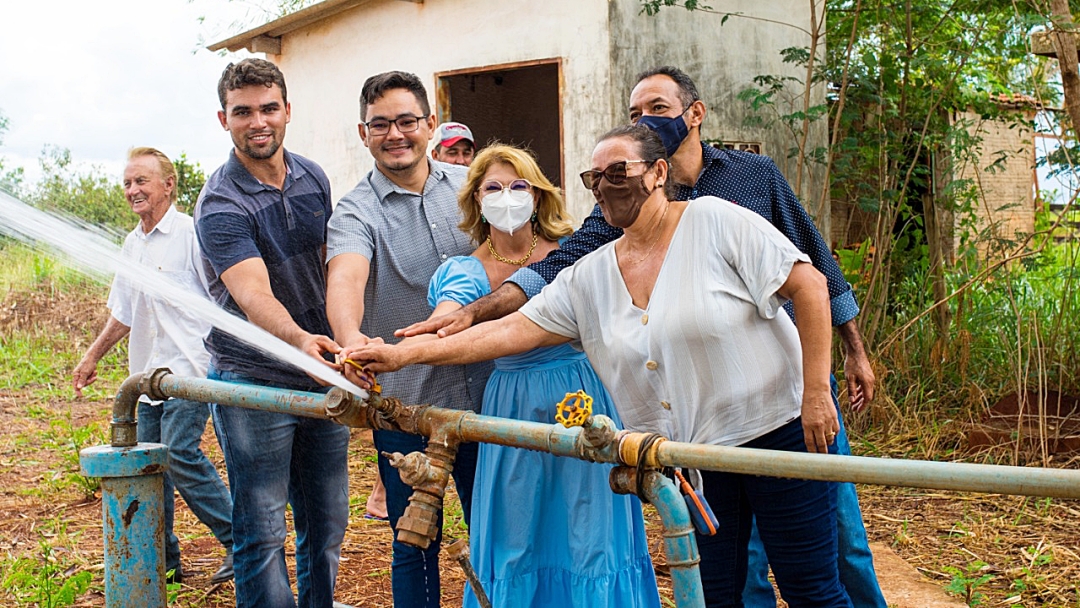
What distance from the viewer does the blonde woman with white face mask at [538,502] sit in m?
2.99

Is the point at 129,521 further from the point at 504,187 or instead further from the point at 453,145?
the point at 453,145

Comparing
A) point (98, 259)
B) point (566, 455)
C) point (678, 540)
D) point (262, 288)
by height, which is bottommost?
point (678, 540)

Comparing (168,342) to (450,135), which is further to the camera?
(450,135)

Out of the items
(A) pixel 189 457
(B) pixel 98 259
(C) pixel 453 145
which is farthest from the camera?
(C) pixel 453 145

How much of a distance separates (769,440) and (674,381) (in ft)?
1.01

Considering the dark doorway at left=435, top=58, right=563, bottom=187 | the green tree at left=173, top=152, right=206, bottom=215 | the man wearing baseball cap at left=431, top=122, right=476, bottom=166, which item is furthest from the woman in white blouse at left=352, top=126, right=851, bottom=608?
the green tree at left=173, top=152, right=206, bottom=215

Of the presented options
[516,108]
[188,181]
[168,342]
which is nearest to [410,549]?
[168,342]

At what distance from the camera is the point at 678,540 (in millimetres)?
1908

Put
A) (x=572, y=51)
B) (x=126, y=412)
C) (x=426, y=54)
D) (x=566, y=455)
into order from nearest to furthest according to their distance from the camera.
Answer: (x=566, y=455) < (x=126, y=412) < (x=572, y=51) < (x=426, y=54)

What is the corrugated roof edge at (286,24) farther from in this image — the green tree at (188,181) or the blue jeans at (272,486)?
the blue jeans at (272,486)

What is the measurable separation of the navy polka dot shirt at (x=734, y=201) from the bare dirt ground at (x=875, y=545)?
179 cm

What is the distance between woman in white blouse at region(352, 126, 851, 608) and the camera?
2.50m

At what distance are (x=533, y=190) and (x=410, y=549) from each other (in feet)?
3.96

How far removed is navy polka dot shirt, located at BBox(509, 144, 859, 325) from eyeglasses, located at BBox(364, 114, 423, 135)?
1.95ft
